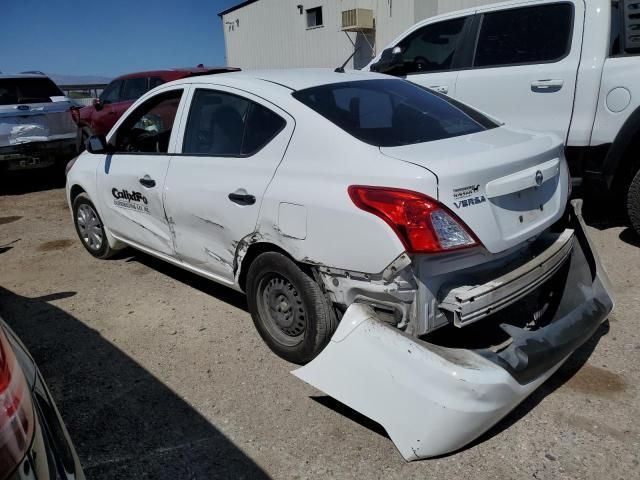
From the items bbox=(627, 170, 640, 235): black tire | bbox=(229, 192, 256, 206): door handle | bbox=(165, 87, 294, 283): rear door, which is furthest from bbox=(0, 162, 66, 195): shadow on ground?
bbox=(627, 170, 640, 235): black tire

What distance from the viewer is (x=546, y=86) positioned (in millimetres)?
4805

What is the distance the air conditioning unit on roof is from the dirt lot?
13369 millimetres

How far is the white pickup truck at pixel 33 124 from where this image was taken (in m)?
8.06

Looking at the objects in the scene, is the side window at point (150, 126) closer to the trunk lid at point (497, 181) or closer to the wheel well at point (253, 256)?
the wheel well at point (253, 256)

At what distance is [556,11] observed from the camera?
4840mm

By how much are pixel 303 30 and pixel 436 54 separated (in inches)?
591

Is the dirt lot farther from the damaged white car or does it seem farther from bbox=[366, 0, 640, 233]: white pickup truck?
bbox=[366, 0, 640, 233]: white pickup truck

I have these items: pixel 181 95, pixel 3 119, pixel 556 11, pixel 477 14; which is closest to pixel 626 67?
pixel 556 11

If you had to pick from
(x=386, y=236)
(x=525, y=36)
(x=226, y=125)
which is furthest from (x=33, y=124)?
(x=386, y=236)

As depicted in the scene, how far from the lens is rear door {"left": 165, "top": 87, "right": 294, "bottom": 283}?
2969mm

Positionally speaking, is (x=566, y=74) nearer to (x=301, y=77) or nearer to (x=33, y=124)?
(x=301, y=77)

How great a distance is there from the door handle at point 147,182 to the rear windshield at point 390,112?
133 cm

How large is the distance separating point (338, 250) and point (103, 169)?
2.72 meters

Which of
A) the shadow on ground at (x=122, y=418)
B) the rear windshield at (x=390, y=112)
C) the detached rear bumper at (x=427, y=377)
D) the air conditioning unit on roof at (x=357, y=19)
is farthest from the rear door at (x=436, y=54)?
the air conditioning unit on roof at (x=357, y=19)
